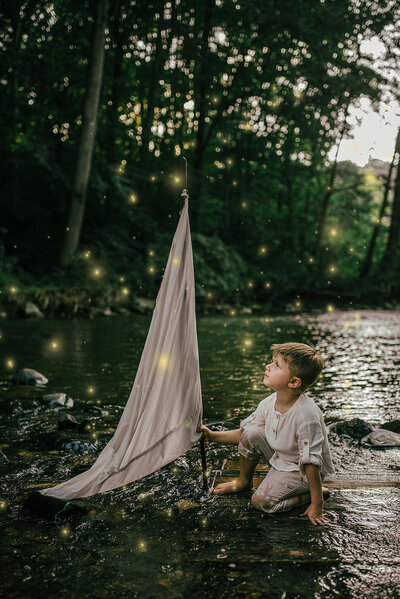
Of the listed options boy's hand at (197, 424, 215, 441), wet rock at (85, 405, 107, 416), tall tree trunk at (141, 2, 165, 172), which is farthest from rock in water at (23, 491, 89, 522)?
tall tree trunk at (141, 2, 165, 172)

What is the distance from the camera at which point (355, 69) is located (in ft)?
65.2

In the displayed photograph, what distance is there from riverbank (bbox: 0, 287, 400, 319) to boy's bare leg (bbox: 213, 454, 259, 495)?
1105 centimetres

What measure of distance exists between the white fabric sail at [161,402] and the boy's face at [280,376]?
447 millimetres

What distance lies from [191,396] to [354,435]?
1946 millimetres

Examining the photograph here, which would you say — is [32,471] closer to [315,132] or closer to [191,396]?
[191,396]

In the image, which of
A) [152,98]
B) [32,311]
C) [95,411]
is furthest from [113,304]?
[95,411]

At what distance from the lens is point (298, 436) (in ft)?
9.66

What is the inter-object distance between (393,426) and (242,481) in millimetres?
1955

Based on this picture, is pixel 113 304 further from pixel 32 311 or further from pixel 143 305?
pixel 32 311

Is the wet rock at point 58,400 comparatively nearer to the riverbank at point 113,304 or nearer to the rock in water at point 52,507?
the rock in water at point 52,507

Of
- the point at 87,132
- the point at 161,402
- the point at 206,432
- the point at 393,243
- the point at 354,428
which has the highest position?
the point at 87,132

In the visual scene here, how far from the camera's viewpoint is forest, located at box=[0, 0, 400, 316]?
1644 cm

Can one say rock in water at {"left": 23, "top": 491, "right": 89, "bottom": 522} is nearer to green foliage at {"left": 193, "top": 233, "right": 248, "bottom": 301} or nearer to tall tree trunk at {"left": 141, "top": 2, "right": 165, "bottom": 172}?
green foliage at {"left": 193, "top": 233, "right": 248, "bottom": 301}

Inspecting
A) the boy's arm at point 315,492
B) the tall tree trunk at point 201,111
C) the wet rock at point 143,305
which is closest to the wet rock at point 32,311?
the wet rock at point 143,305
